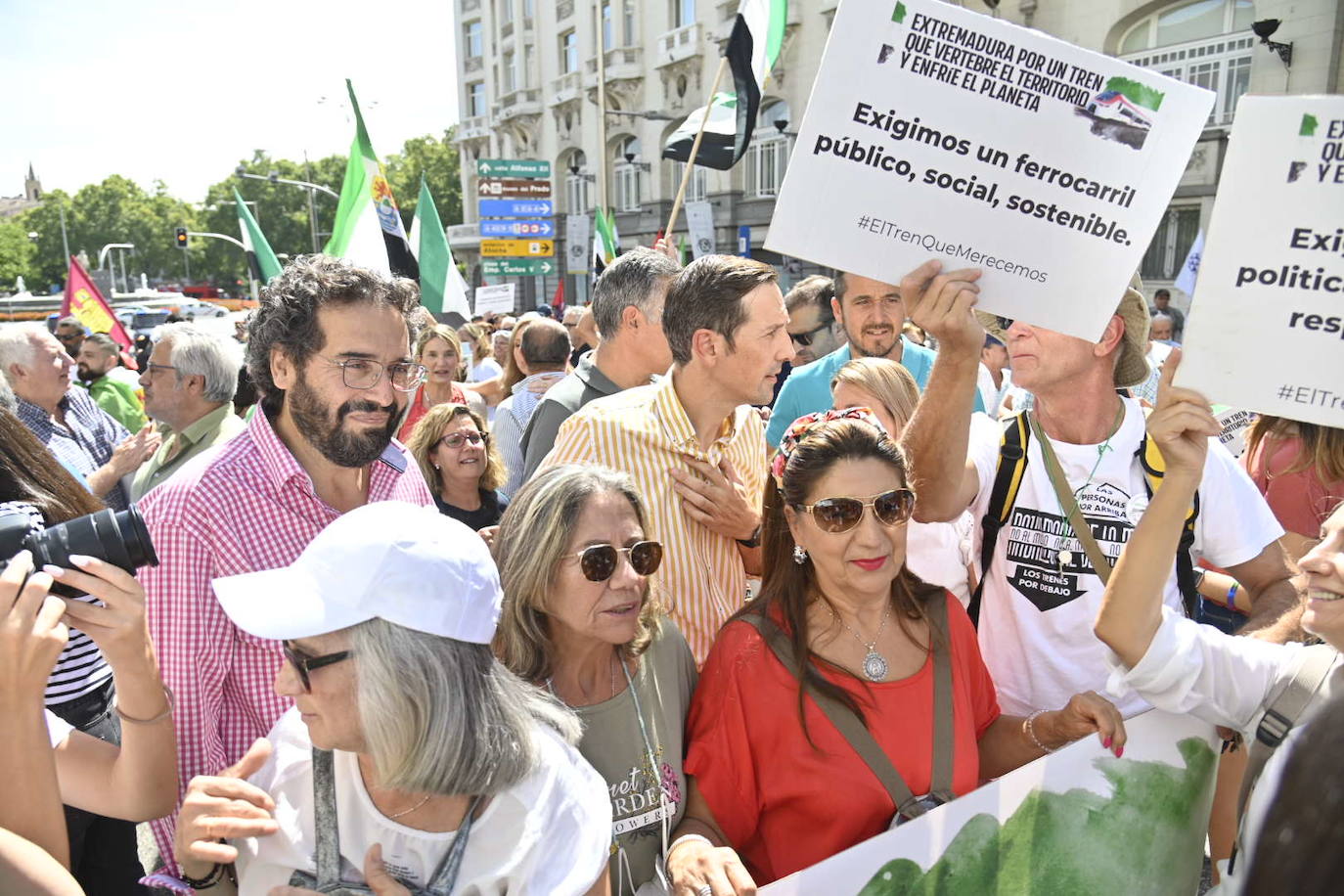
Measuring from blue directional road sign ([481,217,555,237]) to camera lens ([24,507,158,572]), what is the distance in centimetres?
1583

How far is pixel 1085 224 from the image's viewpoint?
2066 mm

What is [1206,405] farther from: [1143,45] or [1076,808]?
[1143,45]

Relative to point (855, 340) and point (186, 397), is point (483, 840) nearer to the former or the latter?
point (855, 340)

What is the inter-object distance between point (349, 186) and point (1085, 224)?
5.86 m

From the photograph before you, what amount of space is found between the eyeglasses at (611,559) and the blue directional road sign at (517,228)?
50.9 ft

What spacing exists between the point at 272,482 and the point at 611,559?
2.66 feet

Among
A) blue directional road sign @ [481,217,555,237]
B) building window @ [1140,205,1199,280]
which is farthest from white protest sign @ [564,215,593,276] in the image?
building window @ [1140,205,1199,280]

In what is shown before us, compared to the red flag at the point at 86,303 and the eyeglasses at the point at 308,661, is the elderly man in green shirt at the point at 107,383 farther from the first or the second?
the eyeglasses at the point at 308,661

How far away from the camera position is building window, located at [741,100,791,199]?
27.7 meters

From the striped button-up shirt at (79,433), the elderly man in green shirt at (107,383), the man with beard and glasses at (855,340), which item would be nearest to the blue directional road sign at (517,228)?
the elderly man in green shirt at (107,383)

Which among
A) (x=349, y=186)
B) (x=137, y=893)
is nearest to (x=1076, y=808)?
(x=137, y=893)

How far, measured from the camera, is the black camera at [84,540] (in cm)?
155

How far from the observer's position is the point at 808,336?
6.21m

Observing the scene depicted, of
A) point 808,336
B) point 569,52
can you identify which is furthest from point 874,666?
point 569,52
